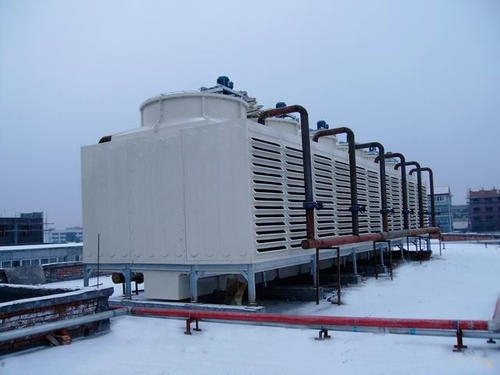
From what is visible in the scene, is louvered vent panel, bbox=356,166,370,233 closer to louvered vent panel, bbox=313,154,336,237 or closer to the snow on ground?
louvered vent panel, bbox=313,154,336,237

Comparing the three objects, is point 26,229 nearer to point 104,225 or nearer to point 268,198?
point 104,225

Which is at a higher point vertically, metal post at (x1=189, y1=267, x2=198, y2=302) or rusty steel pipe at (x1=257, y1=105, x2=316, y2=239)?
rusty steel pipe at (x1=257, y1=105, x2=316, y2=239)

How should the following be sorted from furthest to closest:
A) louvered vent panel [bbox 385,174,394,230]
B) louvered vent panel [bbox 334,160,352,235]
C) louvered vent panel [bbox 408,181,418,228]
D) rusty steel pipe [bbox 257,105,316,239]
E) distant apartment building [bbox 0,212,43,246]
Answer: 1. distant apartment building [bbox 0,212,43,246]
2. louvered vent panel [bbox 408,181,418,228]
3. louvered vent panel [bbox 385,174,394,230]
4. louvered vent panel [bbox 334,160,352,235]
5. rusty steel pipe [bbox 257,105,316,239]

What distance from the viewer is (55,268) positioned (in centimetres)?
1694

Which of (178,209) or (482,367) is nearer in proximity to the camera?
(482,367)

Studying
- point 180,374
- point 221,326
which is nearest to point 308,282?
point 221,326

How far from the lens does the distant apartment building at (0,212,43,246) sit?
5501 centimetres

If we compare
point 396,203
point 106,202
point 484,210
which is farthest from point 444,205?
point 106,202

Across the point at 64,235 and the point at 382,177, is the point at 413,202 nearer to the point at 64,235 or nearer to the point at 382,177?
the point at 382,177

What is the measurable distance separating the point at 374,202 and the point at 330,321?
1294 cm

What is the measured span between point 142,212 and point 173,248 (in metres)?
1.37

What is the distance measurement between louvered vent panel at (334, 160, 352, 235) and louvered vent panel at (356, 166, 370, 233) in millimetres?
1580

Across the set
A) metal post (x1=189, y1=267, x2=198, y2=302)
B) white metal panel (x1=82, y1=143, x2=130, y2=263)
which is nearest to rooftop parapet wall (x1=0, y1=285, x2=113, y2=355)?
metal post (x1=189, y1=267, x2=198, y2=302)

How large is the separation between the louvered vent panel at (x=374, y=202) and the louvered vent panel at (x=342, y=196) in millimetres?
2773
